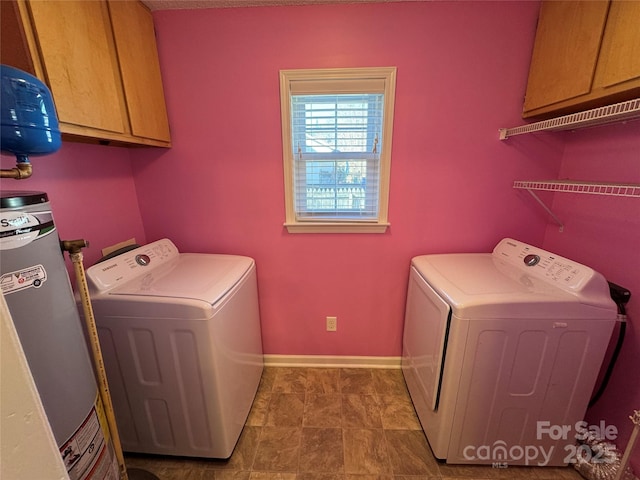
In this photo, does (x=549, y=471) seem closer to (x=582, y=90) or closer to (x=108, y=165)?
(x=582, y=90)

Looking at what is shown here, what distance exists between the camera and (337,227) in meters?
1.72

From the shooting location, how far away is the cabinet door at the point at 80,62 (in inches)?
Result: 36.0

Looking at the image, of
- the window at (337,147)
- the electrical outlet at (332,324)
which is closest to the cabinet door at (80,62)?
the window at (337,147)

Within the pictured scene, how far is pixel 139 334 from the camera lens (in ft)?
3.75

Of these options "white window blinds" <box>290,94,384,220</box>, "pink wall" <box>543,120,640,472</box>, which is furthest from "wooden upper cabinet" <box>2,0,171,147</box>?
"pink wall" <box>543,120,640,472</box>

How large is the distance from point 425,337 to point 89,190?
193 centimetres

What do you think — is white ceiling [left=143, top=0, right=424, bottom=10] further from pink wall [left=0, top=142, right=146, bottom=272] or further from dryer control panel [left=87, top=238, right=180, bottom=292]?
dryer control panel [left=87, top=238, right=180, bottom=292]

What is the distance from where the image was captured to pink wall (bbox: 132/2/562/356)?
145 cm

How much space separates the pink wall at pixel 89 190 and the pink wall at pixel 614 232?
262 centimetres

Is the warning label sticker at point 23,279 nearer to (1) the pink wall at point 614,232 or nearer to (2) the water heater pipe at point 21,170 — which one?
(2) the water heater pipe at point 21,170

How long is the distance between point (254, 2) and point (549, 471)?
2859mm

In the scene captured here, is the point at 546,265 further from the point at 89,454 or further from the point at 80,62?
the point at 80,62

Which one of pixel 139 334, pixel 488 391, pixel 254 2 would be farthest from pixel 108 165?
pixel 488 391

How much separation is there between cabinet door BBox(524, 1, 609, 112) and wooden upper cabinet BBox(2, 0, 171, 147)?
2051mm
